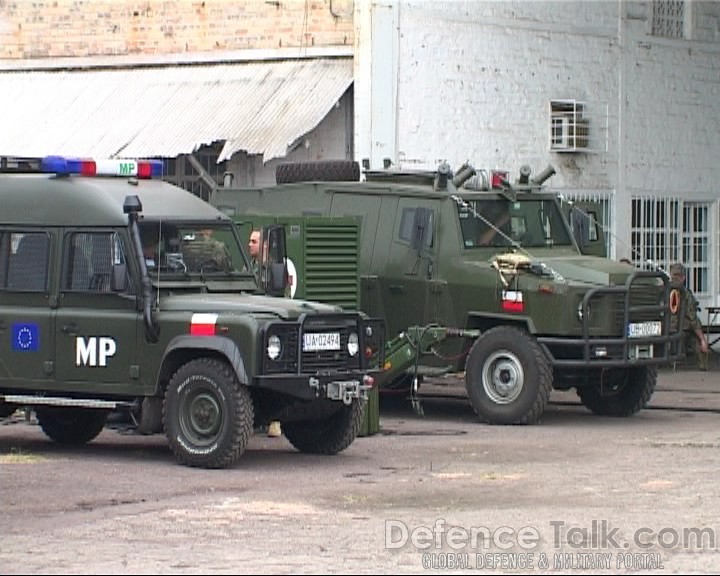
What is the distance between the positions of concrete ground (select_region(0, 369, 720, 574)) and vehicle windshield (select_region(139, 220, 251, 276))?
152 cm

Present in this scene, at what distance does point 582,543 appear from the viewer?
1109 cm

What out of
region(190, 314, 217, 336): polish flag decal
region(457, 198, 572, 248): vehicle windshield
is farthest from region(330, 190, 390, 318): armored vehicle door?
region(190, 314, 217, 336): polish flag decal

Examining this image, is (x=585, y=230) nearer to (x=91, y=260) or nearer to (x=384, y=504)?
(x=91, y=260)

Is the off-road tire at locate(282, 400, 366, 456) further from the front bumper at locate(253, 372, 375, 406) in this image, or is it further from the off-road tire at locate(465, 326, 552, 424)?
the off-road tire at locate(465, 326, 552, 424)

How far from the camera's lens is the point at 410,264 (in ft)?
64.4

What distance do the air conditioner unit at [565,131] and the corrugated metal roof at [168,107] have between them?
3.71m

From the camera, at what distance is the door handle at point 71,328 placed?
50.8 ft

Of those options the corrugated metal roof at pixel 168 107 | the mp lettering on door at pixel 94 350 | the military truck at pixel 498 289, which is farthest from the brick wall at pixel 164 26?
the mp lettering on door at pixel 94 350

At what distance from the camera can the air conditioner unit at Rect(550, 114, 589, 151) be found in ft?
88.6

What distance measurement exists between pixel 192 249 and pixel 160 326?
3.12 ft

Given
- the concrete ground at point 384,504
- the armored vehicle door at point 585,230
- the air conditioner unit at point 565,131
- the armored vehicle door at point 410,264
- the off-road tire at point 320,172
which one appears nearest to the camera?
the concrete ground at point 384,504

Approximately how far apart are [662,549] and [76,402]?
19.8 ft

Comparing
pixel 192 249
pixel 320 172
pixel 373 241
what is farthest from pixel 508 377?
pixel 192 249

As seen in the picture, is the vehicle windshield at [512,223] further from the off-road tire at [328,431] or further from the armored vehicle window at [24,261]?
the armored vehicle window at [24,261]
